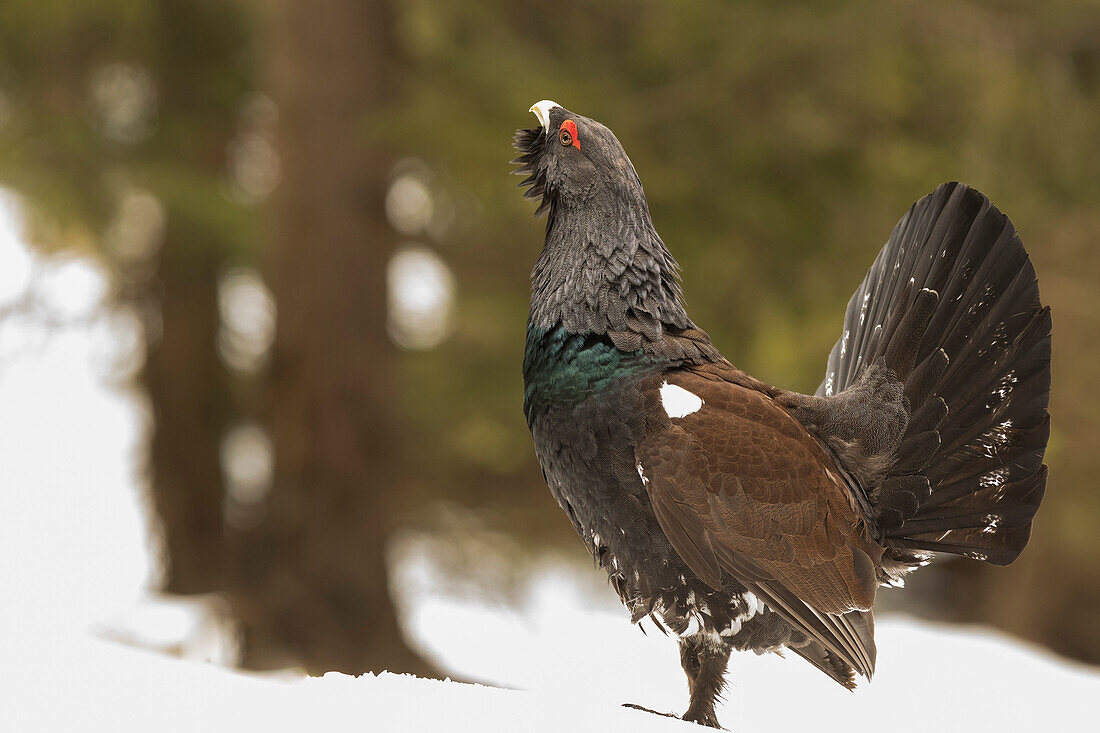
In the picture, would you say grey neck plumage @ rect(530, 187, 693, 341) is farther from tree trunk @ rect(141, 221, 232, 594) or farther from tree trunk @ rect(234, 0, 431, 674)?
tree trunk @ rect(141, 221, 232, 594)

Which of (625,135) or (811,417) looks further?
(625,135)

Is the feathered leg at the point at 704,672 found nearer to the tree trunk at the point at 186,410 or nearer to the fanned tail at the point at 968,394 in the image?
the fanned tail at the point at 968,394

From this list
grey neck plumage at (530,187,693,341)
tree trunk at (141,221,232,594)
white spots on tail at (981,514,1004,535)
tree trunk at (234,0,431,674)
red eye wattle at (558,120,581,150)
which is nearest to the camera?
grey neck plumage at (530,187,693,341)

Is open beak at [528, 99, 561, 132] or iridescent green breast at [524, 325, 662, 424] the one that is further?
open beak at [528, 99, 561, 132]

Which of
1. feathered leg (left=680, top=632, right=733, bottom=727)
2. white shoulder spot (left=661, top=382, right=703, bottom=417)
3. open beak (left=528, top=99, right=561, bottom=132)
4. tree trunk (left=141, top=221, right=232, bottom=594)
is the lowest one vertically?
feathered leg (left=680, top=632, right=733, bottom=727)

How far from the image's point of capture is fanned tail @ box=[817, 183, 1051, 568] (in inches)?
111

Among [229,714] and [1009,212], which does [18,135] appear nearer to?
[229,714]

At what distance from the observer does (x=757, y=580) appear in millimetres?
2539

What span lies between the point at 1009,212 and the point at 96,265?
6578 mm

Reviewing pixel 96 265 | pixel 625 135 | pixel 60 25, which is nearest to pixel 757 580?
pixel 625 135

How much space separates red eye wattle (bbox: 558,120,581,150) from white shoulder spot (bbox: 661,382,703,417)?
747mm

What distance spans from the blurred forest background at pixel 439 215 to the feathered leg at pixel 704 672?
89.9 inches

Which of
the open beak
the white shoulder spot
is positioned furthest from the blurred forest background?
the white shoulder spot

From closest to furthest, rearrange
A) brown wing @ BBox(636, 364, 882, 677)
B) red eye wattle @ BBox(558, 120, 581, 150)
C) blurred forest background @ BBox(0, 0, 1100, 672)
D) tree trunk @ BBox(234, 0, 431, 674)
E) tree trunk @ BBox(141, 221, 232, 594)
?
1. brown wing @ BBox(636, 364, 882, 677)
2. red eye wattle @ BBox(558, 120, 581, 150)
3. blurred forest background @ BBox(0, 0, 1100, 672)
4. tree trunk @ BBox(234, 0, 431, 674)
5. tree trunk @ BBox(141, 221, 232, 594)
